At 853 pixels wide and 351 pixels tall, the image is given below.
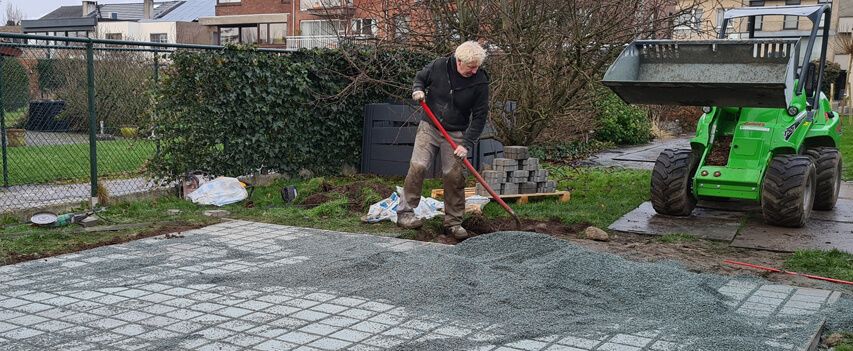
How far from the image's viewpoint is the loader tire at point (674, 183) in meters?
8.48

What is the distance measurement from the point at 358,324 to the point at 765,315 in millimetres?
2555

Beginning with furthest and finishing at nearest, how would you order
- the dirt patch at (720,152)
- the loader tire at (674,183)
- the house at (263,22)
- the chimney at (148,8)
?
the chimney at (148,8) < the house at (263,22) < the dirt patch at (720,152) < the loader tire at (674,183)

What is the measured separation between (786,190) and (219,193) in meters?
6.15

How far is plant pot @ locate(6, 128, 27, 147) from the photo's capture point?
34.0 feet

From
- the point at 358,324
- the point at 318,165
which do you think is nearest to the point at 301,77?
the point at 318,165

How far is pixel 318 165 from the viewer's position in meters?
11.8

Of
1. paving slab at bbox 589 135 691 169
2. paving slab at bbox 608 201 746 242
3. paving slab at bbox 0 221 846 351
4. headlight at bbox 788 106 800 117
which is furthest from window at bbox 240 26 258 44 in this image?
paving slab at bbox 0 221 846 351

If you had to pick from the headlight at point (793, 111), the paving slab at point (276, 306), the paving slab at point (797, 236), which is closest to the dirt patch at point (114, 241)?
the paving slab at point (276, 306)

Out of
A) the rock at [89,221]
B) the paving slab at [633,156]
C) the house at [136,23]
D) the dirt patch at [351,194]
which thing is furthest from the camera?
the house at [136,23]

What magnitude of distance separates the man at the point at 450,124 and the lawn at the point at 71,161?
3.79 metres

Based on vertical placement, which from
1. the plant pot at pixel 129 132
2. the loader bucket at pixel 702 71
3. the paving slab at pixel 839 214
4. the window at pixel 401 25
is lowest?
the paving slab at pixel 839 214

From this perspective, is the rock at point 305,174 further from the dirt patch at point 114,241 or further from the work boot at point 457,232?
the work boot at point 457,232

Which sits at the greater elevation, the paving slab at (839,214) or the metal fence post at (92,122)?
the metal fence post at (92,122)

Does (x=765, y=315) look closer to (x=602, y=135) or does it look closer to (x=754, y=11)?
(x=754, y=11)
